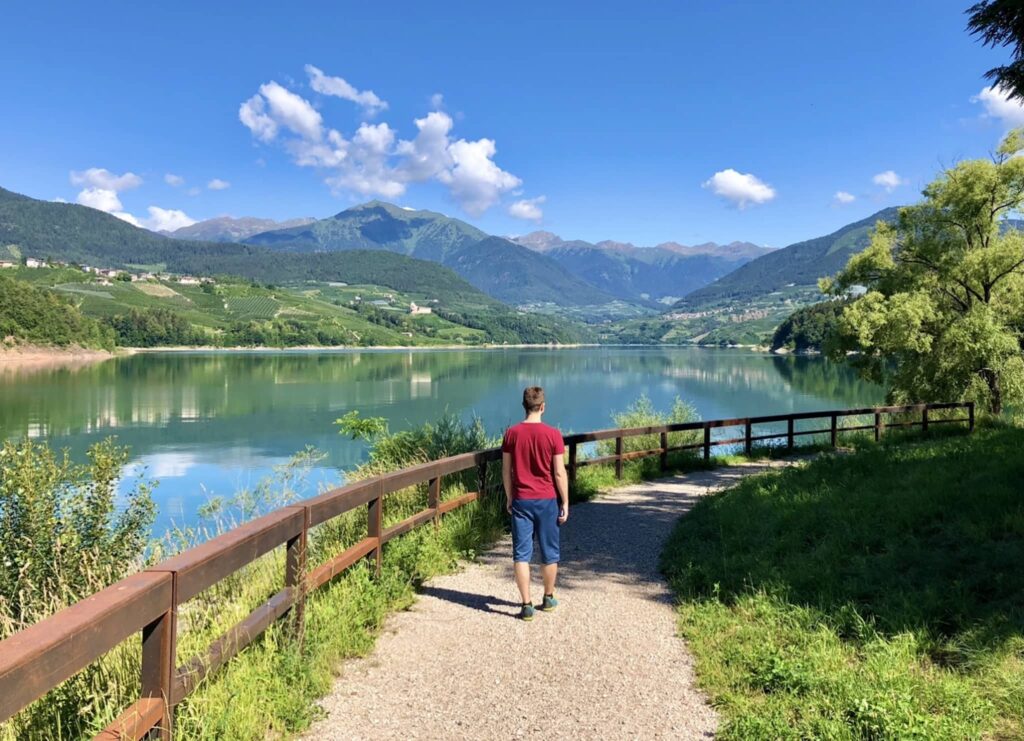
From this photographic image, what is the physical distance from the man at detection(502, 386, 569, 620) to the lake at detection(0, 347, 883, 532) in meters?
9.26

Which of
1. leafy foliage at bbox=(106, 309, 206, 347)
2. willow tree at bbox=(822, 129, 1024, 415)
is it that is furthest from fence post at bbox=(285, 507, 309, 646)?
leafy foliage at bbox=(106, 309, 206, 347)

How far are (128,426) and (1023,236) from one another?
46259 mm

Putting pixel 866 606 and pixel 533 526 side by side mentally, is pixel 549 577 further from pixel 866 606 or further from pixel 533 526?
pixel 866 606

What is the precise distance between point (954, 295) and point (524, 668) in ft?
86.3

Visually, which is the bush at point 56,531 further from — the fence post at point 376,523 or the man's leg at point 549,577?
the man's leg at point 549,577

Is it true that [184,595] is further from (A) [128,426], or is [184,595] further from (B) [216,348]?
(B) [216,348]

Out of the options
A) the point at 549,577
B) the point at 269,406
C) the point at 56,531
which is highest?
the point at 549,577

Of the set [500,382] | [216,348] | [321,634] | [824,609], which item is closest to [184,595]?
[321,634]

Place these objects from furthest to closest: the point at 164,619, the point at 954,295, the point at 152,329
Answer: the point at 152,329, the point at 954,295, the point at 164,619

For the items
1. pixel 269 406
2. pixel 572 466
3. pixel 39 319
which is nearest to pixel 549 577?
pixel 572 466

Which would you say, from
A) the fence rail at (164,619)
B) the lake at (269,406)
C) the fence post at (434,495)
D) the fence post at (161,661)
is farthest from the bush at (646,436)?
the fence post at (161,661)

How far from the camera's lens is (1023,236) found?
23.1 metres

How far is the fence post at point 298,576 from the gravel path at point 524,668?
0.44 metres

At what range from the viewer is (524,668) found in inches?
180
